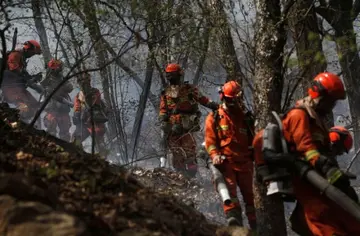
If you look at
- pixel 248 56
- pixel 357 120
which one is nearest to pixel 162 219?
pixel 248 56

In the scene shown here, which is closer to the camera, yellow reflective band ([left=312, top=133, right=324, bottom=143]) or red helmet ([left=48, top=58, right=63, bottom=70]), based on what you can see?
yellow reflective band ([left=312, top=133, right=324, bottom=143])

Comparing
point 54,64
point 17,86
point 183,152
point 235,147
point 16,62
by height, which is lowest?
point 235,147

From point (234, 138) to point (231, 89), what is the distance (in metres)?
0.56

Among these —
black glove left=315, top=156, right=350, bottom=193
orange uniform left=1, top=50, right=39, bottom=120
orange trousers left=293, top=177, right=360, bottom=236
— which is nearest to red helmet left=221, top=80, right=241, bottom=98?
orange trousers left=293, top=177, right=360, bottom=236

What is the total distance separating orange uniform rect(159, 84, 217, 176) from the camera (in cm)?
913

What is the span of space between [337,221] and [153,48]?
21.1 ft

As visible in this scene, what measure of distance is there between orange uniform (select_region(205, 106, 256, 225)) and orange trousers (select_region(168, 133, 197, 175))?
2.62 metres

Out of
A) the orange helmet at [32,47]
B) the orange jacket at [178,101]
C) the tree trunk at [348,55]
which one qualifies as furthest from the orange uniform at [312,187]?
the orange helmet at [32,47]

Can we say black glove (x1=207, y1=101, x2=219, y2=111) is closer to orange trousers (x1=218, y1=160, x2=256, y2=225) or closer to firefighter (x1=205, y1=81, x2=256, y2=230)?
firefighter (x1=205, y1=81, x2=256, y2=230)

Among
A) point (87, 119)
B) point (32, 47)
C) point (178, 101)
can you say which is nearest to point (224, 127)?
point (178, 101)

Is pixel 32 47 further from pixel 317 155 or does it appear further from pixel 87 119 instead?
pixel 317 155

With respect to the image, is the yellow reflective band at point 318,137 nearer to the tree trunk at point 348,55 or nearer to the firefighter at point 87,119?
the tree trunk at point 348,55

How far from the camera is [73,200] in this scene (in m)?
3.23

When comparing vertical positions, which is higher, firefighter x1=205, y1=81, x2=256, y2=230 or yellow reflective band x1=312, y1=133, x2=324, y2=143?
firefighter x1=205, y1=81, x2=256, y2=230
